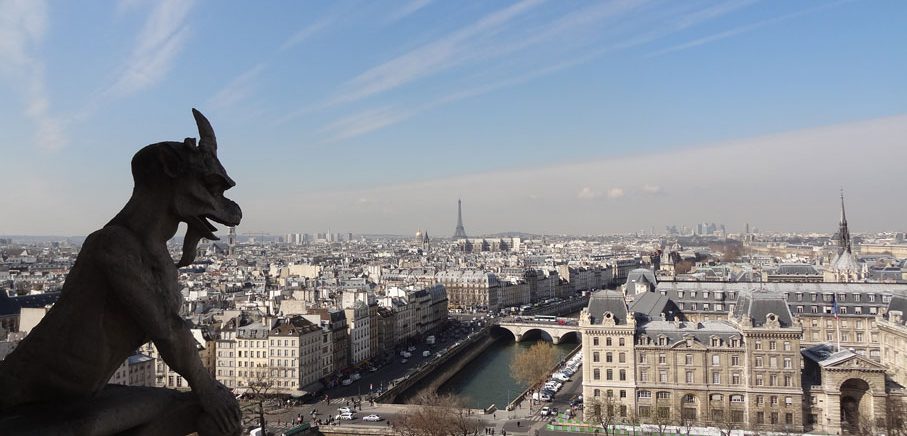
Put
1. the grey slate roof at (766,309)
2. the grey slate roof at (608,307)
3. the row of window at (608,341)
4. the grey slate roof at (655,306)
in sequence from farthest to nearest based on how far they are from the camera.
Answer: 1. the grey slate roof at (655,306)
2. the grey slate roof at (608,307)
3. the row of window at (608,341)
4. the grey slate roof at (766,309)

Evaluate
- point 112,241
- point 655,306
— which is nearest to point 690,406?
point 655,306

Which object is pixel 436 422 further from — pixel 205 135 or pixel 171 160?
pixel 171 160

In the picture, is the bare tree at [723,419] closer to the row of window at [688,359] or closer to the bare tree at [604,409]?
the row of window at [688,359]

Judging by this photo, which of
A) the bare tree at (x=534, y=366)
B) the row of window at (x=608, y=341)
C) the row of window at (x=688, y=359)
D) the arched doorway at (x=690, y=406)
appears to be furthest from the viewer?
the bare tree at (x=534, y=366)

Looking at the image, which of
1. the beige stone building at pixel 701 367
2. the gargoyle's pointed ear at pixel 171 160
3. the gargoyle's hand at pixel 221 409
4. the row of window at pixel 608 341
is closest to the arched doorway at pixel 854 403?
the beige stone building at pixel 701 367

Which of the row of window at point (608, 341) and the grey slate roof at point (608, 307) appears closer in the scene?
the row of window at point (608, 341)
